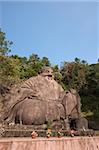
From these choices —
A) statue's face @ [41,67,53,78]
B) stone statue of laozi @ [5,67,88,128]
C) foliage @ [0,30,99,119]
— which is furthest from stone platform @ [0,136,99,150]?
foliage @ [0,30,99,119]

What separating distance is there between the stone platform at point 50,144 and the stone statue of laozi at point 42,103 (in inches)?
87.3

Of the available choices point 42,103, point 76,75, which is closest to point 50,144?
point 42,103

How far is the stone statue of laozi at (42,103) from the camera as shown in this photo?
10.7 metres

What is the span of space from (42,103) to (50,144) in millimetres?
3036

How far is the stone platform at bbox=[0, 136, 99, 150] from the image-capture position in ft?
24.9

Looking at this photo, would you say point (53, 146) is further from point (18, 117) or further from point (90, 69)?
point (90, 69)

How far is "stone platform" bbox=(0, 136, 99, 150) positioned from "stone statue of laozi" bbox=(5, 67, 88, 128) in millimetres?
2217

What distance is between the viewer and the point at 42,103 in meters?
10.9

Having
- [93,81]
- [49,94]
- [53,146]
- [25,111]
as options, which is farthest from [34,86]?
[93,81]

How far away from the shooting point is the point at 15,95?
36.5 ft

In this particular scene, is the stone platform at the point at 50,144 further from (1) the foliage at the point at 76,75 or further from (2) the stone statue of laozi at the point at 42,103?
(1) the foliage at the point at 76,75

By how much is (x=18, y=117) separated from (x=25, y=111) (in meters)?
0.31

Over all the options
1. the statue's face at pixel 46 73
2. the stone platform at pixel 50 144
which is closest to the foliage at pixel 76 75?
the statue's face at pixel 46 73

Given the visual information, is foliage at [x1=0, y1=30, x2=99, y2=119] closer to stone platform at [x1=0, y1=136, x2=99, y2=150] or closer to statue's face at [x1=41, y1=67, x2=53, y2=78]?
statue's face at [x1=41, y1=67, x2=53, y2=78]
